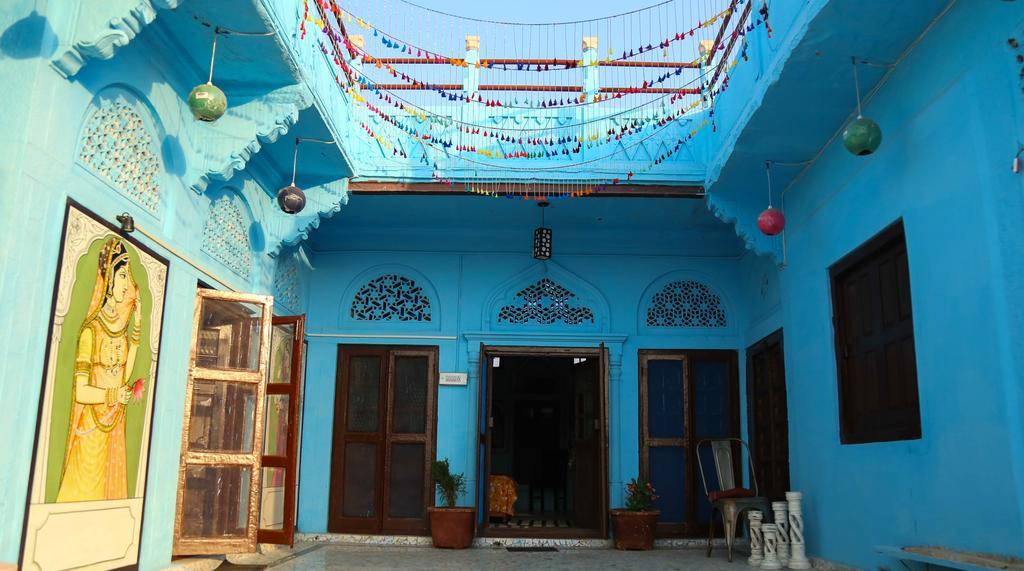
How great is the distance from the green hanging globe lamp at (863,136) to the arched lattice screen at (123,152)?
13.1ft

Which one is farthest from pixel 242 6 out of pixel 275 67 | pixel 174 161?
pixel 174 161

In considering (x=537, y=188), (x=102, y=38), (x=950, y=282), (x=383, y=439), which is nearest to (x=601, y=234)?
(x=537, y=188)

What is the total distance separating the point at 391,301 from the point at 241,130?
3.45 meters

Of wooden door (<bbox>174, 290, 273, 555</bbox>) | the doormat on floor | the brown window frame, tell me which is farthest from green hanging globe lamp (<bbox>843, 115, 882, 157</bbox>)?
the doormat on floor

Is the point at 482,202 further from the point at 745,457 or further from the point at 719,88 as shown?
the point at 745,457

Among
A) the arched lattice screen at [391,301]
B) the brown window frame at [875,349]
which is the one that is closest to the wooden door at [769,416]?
the brown window frame at [875,349]

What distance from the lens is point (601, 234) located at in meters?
8.73

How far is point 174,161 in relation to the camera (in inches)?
202

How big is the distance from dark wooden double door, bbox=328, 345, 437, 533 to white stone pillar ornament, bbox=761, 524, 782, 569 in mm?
3321

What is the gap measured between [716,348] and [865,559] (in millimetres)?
3482

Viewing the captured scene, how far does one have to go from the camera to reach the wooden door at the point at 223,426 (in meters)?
5.43

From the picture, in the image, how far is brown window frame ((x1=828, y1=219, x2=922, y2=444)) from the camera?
15.9 feet

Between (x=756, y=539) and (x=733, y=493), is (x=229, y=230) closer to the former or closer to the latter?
(x=733, y=493)

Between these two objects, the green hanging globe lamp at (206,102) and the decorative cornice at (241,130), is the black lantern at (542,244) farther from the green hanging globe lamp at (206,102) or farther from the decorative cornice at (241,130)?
the green hanging globe lamp at (206,102)
